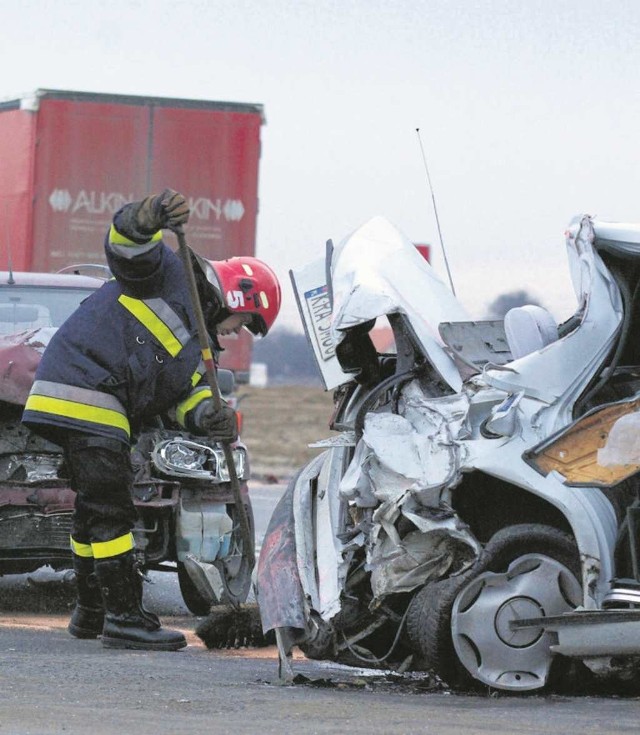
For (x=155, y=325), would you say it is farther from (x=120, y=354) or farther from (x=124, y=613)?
(x=124, y=613)

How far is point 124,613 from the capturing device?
737 cm

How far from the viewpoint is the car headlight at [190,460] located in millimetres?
7938

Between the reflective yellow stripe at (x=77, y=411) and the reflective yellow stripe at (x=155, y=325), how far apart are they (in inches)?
13.3

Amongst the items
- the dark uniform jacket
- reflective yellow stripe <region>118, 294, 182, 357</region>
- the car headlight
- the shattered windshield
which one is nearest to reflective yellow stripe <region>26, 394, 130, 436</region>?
the dark uniform jacket

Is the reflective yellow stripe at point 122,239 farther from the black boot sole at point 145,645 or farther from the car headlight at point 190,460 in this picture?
the black boot sole at point 145,645

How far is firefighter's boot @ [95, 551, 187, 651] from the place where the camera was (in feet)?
24.0

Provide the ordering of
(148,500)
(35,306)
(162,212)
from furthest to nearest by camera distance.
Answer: (35,306), (148,500), (162,212)

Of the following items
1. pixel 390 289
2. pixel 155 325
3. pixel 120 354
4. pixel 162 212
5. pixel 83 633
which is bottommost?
pixel 83 633

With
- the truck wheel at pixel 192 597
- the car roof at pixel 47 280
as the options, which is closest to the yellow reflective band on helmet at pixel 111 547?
the truck wheel at pixel 192 597

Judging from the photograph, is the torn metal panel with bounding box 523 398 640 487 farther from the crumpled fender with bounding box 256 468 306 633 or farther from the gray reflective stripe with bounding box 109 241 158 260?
the gray reflective stripe with bounding box 109 241 158 260

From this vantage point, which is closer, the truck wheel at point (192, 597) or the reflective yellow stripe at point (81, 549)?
the reflective yellow stripe at point (81, 549)

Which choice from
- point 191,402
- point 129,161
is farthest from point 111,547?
point 129,161

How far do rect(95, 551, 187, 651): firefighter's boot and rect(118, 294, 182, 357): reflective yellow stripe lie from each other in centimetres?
86

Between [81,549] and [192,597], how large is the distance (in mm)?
1087
